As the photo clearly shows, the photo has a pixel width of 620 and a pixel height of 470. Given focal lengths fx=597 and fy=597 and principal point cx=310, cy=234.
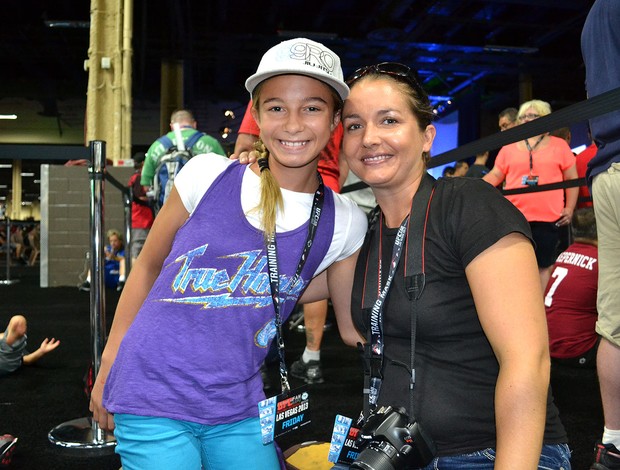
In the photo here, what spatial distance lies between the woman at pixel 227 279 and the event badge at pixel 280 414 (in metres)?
0.07

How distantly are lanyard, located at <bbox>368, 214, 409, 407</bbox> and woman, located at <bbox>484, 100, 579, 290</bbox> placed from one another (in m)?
2.97

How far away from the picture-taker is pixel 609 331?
205 centimetres

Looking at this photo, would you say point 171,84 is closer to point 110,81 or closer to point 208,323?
point 110,81

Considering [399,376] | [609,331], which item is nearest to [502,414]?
[399,376]

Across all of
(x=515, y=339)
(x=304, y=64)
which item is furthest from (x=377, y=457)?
(x=304, y=64)

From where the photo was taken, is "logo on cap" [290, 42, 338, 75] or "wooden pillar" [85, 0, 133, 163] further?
"wooden pillar" [85, 0, 133, 163]

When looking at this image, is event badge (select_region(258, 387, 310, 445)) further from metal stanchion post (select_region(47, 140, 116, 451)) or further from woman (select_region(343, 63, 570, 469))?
metal stanchion post (select_region(47, 140, 116, 451))

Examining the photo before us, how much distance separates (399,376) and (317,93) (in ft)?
2.50

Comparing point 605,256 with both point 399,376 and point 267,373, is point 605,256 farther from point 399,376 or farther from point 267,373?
point 267,373

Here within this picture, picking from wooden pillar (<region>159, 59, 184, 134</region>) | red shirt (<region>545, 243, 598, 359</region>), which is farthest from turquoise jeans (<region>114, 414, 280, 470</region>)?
wooden pillar (<region>159, 59, 184, 134</region>)

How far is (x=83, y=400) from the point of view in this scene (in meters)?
3.17

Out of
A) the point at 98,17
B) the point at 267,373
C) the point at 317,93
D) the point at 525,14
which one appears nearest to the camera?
the point at 317,93

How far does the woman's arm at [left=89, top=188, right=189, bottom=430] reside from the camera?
159 cm

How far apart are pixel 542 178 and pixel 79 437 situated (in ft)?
11.2
